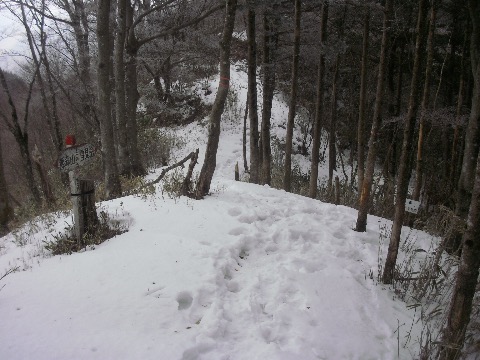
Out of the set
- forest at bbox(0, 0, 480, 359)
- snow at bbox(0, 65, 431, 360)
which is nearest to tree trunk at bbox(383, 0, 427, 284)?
forest at bbox(0, 0, 480, 359)

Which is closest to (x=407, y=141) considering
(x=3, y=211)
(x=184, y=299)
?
(x=184, y=299)

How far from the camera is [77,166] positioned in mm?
4406

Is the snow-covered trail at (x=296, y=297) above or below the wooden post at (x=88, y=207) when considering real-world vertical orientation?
below

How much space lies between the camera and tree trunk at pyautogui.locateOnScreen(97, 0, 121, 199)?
309 inches

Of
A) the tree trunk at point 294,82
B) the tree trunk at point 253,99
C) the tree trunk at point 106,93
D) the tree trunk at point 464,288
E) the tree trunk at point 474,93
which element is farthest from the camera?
the tree trunk at point 253,99

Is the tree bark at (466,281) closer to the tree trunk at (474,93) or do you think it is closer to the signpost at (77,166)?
the tree trunk at (474,93)

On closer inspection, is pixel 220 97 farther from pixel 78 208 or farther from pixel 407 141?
pixel 407 141

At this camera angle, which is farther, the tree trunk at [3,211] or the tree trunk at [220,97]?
the tree trunk at [3,211]

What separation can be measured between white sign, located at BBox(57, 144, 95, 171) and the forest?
2.13 m

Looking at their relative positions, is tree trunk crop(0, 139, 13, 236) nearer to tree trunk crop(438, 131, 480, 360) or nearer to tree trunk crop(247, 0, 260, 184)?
tree trunk crop(247, 0, 260, 184)

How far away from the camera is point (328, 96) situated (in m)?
17.2

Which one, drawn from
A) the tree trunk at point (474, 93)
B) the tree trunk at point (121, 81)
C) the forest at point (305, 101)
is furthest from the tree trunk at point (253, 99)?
the tree trunk at point (474, 93)

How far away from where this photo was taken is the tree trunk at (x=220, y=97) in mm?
5973

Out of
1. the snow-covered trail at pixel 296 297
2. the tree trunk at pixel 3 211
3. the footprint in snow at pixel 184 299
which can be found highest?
the footprint in snow at pixel 184 299
